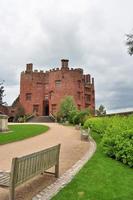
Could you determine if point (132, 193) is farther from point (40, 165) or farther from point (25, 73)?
point (25, 73)

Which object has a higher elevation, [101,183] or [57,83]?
[57,83]

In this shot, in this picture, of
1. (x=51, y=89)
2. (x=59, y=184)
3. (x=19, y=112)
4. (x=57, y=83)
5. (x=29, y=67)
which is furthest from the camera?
(x=29, y=67)

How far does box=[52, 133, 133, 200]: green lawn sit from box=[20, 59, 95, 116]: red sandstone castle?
57.7m

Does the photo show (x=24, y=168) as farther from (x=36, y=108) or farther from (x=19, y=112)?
(x=36, y=108)

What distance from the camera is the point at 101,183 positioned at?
9.01 metres

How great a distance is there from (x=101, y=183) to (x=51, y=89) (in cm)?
6236

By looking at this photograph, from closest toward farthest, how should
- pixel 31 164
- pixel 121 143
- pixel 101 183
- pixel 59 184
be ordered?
pixel 31 164
pixel 59 184
pixel 101 183
pixel 121 143

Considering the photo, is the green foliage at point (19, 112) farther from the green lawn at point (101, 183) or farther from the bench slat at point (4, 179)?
the bench slat at point (4, 179)

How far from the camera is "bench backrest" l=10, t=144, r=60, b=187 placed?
6.91 metres

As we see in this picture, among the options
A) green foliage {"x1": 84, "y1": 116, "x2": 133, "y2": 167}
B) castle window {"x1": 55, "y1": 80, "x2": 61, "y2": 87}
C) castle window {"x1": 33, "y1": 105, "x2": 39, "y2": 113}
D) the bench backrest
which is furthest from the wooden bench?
castle window {"x1": 33, "y1": 105, "x2": 39, "y2": 113}

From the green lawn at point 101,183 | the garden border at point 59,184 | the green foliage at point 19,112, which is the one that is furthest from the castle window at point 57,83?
the green lawn at point 101,183

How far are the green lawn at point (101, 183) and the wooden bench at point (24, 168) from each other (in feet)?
2.97

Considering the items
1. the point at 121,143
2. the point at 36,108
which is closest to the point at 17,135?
the point at 121,143

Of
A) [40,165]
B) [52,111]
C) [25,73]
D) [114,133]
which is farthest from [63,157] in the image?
[25,73]
